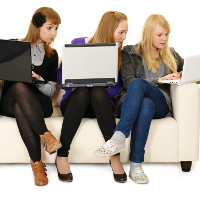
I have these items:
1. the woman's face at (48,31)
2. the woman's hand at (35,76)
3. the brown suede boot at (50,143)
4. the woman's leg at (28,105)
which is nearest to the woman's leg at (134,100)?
the brown suede boot at (50,143)

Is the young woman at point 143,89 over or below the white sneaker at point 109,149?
over

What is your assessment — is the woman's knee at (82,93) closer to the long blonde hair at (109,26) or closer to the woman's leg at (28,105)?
the woman's leg at (28,105)

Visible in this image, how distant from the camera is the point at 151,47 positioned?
280cm

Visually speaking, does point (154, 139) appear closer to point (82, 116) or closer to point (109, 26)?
point (82, 116)

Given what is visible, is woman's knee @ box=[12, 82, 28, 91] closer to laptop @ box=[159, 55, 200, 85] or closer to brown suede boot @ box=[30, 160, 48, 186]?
→ brown suede boot @ box=[30, 160, 48, 186]

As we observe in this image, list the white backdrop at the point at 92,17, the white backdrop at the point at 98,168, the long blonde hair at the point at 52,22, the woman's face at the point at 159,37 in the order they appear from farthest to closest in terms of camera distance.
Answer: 1. the white backdrop at the point at 92,17
2. the woman's face at the point at 159,37
3. the long blonde hair at the point at 52,22
4. the white backdrop at the point at 98,168

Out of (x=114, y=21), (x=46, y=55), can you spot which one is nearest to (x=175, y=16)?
(x=114, y=21)

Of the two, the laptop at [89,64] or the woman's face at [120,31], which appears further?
the woman's face at [120,31]

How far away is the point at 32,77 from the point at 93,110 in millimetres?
455

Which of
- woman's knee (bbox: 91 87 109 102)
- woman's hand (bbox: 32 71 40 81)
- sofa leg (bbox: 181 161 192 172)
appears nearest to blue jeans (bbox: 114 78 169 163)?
woman's knee (bbox: 91 87 109 102)

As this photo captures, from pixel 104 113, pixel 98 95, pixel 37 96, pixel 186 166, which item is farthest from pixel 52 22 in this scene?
pixel 186 166

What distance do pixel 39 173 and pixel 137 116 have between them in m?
0.69

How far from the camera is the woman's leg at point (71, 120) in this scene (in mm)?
2418

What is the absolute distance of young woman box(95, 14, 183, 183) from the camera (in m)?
2.33
